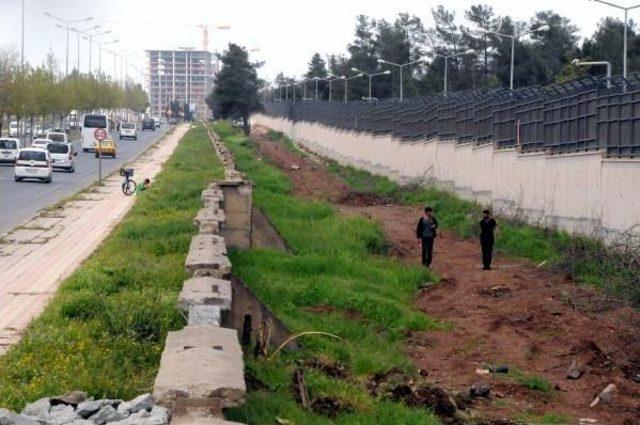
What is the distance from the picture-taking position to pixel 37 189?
4678 centimetres

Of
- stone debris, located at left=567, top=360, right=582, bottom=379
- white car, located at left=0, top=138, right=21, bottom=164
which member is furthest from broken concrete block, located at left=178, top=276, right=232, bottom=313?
white car, located at left=0, top=138, right=21, bottom=164

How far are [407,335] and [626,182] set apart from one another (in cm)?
821

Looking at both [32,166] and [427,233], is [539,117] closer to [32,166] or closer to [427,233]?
[427,233]

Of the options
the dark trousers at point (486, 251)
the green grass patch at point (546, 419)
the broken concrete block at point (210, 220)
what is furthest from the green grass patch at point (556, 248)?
the green grass patch at point (546, 419)

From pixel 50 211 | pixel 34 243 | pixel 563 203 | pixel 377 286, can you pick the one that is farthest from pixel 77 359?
pixel 50 211

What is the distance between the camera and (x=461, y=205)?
120 ft

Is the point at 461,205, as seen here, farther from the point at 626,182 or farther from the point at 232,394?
the point at 232,394

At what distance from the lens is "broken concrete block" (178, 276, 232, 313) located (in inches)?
396

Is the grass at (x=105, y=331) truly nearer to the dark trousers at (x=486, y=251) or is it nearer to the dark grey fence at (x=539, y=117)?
the dark trousers at (x=486, y=251)

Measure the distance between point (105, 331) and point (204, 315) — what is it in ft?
3.46

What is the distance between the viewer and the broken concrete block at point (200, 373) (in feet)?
22.3

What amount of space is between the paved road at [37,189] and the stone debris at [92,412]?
2204 centimetres

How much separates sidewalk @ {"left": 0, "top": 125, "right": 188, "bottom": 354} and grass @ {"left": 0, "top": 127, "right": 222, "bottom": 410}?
2.35 ft

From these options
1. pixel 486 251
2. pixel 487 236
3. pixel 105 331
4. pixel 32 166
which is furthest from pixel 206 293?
pixel 32 166
